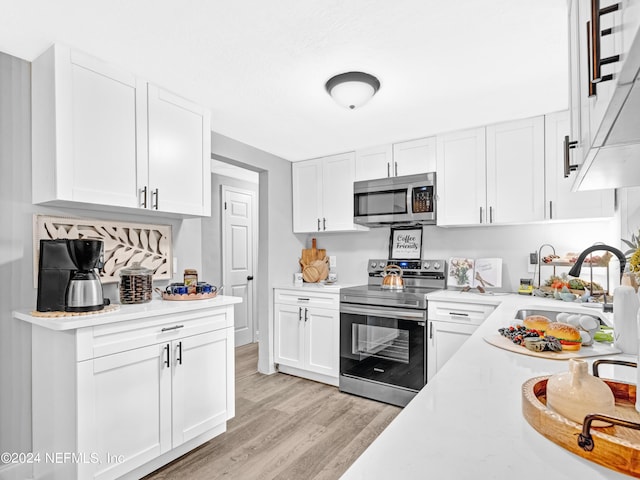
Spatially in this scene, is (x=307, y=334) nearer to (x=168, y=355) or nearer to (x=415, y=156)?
(x=168, y=355)

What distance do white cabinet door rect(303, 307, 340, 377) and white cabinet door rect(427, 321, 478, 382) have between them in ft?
2.75

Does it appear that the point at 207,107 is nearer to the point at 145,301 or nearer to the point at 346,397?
the point at 145,301

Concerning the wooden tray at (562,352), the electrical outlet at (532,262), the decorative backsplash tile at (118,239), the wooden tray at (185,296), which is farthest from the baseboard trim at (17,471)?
the electrical outlet at (532,262)

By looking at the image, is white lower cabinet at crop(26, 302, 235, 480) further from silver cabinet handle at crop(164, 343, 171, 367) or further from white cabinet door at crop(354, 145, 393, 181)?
white cabinet door at crop(354, 145, 393, 181)

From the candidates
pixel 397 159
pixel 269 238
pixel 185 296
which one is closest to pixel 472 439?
pixel 185 296

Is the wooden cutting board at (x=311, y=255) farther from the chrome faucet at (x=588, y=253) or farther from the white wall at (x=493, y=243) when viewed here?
the chrome faucet at (x=588, y=253)

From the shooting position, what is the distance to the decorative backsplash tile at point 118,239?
2.02m

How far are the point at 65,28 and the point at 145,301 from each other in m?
1.51

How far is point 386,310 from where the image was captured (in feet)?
9.68

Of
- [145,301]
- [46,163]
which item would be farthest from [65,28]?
[145,301]

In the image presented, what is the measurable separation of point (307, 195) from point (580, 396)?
3338mm

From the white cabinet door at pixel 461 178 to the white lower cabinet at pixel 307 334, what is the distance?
128 centimetres

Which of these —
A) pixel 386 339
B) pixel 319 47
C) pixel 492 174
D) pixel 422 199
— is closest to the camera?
pixel 319 47

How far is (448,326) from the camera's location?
275cm
